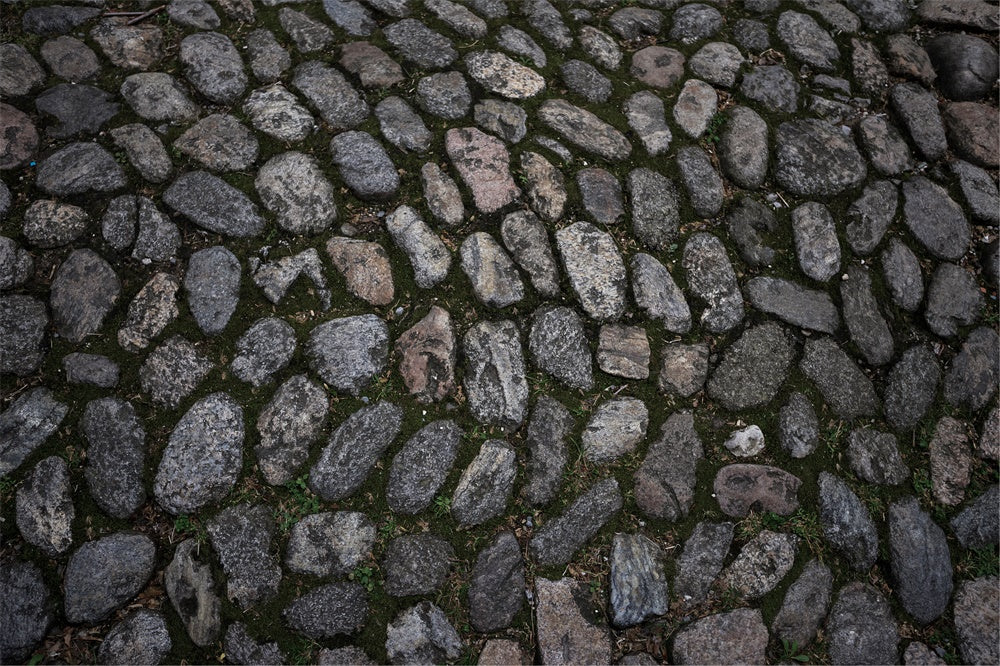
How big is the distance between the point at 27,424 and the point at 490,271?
75.1 inches

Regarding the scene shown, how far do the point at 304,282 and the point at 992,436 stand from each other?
3.18 meters

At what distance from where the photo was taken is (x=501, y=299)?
2.87 meters

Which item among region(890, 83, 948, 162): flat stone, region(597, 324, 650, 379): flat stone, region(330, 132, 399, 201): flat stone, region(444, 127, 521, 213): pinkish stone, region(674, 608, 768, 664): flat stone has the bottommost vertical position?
region(674, 608, 768, 664): flat stone

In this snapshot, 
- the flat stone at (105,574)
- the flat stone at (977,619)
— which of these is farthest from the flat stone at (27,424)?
the flat stone at (977,619)

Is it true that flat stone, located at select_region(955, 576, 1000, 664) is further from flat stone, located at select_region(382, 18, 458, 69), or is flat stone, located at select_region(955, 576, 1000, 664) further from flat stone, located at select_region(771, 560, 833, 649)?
flat stone, located at select_region(382, 18, 458, 69)

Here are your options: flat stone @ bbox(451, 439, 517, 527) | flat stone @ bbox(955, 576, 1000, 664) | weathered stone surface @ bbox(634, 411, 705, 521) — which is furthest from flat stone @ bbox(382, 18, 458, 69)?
flat stone @ bbox(955, 576, 1000, 664)

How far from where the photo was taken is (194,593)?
2.40 metres

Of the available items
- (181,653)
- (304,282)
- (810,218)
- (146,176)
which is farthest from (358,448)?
(810,218)

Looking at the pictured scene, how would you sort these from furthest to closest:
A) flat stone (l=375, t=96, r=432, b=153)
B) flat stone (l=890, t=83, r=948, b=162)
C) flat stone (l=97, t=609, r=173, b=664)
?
flat stone (l=890, t=83, r=948, b=162) → flat stone (l=375, t=96, r=432, b=153) → flat stone (l=97, t=609, r=173, b=664)

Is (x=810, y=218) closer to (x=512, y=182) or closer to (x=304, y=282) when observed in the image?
(x=512, y=182)

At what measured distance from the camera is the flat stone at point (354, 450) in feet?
8.38

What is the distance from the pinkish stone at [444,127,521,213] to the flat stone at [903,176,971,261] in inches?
81.4

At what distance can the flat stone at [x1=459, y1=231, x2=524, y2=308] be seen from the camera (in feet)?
9.42

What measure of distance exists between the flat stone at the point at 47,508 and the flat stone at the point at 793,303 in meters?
2.93
